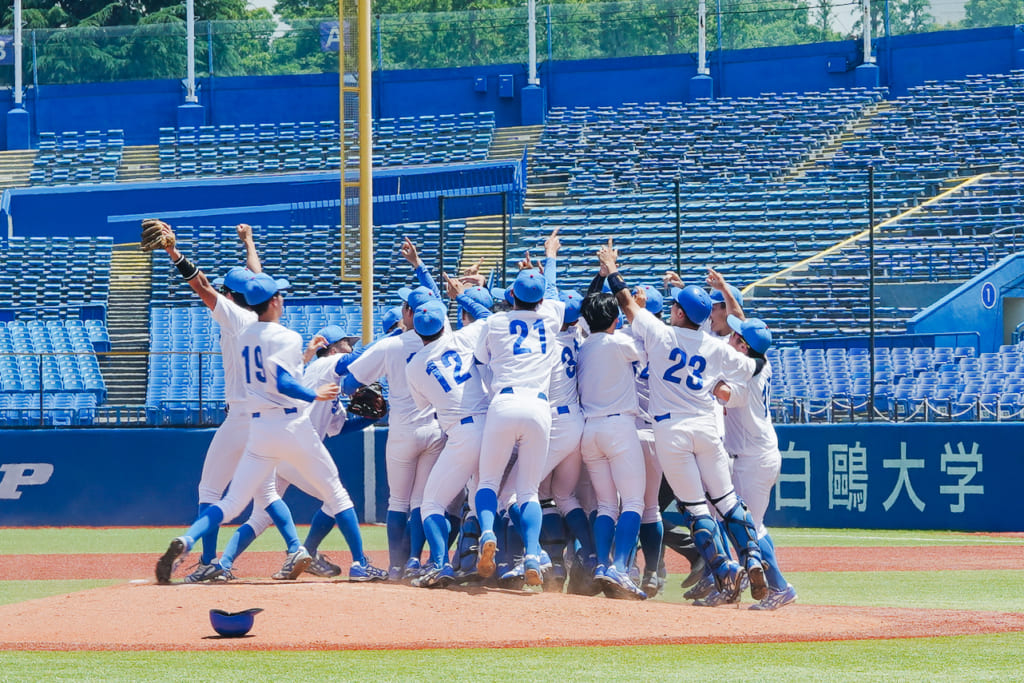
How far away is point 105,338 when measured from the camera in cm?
2556

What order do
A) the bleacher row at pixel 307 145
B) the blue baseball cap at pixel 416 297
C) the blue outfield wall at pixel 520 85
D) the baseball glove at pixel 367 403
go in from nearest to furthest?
the blue baseball cap at pixel 416 297 → the baseball glove at pixel 367 403 → the bleacher row at pixel 307 145 → the blue outfield wall at pixel 520 85

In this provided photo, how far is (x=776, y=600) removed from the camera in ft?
28.8

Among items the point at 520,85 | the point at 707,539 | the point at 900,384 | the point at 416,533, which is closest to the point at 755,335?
the point at 707,539

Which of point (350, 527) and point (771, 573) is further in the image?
point (350, 527)

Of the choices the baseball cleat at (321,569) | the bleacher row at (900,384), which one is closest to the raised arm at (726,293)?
the baseball cleat at (321,569)

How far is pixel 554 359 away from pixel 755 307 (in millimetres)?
13189

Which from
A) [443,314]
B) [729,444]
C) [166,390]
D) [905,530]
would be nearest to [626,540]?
[729,444]

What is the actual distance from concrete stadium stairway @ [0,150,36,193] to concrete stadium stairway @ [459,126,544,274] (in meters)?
11.8

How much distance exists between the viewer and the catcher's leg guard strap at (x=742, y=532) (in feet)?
28.2

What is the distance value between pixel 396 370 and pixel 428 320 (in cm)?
53

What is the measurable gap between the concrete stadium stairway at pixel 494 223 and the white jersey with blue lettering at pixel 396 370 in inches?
405

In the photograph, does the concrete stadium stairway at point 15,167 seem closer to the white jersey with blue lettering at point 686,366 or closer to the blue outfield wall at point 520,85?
the blue outfield wall at point 520,85

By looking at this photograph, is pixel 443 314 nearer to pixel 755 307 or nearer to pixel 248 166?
pixel 755 307

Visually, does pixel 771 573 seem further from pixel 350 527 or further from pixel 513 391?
pixel 350 527
